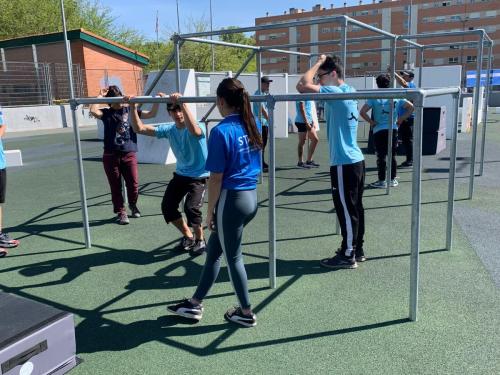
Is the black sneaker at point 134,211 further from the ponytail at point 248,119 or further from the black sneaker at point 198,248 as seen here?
the ponytail at point 248,119

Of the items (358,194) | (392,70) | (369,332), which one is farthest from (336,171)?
(392,70)

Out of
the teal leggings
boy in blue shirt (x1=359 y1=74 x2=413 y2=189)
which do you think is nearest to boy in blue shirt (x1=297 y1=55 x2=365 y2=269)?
the teal leggings

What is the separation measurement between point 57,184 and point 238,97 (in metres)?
6.72

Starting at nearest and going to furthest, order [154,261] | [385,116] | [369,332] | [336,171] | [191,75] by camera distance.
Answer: [369,332] < [336,171] < [154,261] < [385,116] < [191,75]

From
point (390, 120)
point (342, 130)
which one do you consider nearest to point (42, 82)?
point (390, 120)

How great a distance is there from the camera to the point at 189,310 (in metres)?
3.33

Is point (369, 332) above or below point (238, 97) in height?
below

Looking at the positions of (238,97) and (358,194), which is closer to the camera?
(238,97)

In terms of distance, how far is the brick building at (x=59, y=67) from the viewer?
20562 millimetres

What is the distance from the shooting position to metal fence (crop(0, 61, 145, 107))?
2003cm

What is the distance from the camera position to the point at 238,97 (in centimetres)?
295

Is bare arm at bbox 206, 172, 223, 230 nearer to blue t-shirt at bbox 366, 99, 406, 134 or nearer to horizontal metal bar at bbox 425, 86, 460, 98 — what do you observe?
horizontal metal bar at bbox 425, 86, 460, 98

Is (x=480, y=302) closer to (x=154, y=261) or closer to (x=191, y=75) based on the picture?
(x=154, y=261)

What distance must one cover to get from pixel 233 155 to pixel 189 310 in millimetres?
1222
